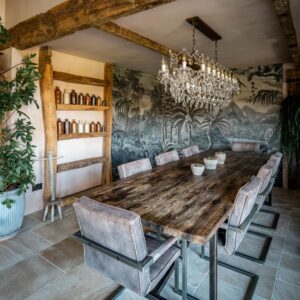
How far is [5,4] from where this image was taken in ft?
9.91

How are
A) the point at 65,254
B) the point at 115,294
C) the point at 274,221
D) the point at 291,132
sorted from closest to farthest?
1. the point at 115,294
2. the point at 65,254
3. the point at 274,221
4. the point at 291,132

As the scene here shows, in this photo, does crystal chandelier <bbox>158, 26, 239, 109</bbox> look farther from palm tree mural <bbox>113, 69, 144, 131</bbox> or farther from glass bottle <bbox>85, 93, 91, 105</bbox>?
palm tree mural <bbox>113, 69, 144, 131</bbox>

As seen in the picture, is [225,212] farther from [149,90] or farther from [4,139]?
[149,90]

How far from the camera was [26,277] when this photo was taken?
6.89ft

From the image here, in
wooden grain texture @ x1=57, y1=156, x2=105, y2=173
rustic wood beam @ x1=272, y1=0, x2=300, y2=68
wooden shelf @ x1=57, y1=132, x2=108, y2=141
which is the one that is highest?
rustic wood beam @ x1=272, y1=0, x2=300, y2=68

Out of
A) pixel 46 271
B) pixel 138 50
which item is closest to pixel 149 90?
pixel 138 50

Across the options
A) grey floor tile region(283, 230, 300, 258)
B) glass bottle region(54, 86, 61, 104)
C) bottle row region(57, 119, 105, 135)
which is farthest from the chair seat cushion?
glass bottle region(54, 86, 61, 104)

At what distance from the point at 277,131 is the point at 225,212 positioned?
3.61 m

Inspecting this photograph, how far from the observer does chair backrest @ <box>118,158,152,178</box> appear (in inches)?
100.0

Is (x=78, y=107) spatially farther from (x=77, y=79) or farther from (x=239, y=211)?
(x=239, y=211)

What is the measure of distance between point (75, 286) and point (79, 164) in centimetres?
209

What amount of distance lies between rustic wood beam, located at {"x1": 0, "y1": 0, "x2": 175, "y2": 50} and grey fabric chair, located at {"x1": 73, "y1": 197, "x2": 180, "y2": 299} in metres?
1.42

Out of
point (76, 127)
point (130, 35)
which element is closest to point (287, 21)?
point (130, 35)

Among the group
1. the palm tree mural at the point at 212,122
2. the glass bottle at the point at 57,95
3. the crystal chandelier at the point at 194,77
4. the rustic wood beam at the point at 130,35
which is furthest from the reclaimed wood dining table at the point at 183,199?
the palm tree mural at the point at 212,122
